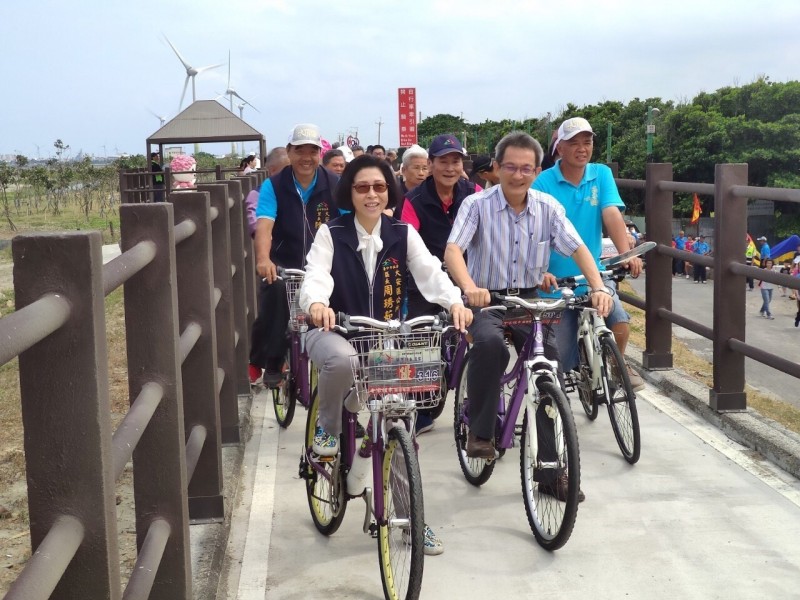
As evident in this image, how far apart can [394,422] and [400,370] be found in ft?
1.07

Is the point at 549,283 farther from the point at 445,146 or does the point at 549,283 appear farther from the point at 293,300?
the point at 445,146

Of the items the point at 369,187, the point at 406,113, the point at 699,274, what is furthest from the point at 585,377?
the point at 699,274

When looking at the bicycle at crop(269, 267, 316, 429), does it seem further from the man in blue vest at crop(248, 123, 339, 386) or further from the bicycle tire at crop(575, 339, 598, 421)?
the bicycle tire at crop(575, 339, 598, 421)

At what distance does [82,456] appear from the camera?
2.49m

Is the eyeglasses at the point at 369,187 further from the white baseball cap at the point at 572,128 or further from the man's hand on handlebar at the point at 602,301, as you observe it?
the white baseball cap at the point at 572,128

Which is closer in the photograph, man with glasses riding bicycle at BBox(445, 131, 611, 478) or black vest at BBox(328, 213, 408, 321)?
black vest at BBox(328, 213, 408, 321)

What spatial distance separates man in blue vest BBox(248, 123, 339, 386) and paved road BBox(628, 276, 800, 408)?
16.2m

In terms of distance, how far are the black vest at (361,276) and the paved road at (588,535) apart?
45.2 inches

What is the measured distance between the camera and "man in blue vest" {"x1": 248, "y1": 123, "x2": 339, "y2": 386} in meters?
7.35

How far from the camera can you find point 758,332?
36781mm

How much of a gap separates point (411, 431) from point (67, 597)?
6.70 ft

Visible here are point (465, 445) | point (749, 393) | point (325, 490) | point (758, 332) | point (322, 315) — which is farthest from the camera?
point (758, 332)

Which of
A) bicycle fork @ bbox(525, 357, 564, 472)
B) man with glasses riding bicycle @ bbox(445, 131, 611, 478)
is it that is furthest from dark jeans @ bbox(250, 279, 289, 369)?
bicycle fork @ bbox(525, 357, 564, 472)

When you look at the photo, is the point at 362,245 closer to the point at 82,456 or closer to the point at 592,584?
the point at 592,584
